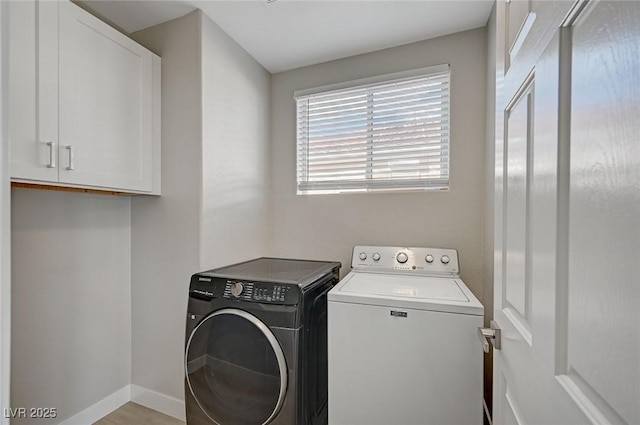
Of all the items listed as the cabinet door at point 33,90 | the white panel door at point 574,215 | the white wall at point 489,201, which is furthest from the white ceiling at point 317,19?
the white panel door at point 574,215

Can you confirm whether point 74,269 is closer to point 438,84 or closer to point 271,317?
point 271,317

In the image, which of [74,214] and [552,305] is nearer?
[552,305]

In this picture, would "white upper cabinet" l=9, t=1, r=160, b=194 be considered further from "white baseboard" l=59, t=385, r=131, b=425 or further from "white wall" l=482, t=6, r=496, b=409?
"white wall" l=482, t=6, r=496, b=409

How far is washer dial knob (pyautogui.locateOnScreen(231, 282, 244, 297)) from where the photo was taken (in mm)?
1469

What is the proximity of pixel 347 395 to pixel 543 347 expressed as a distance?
108cm

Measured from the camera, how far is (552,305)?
1.73 feet

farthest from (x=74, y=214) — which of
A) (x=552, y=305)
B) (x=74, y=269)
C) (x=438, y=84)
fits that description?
(x=438, y=84)

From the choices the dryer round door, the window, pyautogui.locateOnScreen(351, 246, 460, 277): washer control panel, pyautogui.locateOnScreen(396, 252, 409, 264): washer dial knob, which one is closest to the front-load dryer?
the dryer round door

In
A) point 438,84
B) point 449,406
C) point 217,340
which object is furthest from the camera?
point 438,84

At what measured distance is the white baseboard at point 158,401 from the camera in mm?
1753

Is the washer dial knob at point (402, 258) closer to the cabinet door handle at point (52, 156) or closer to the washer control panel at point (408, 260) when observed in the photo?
the washer control panel at point (408, 260)

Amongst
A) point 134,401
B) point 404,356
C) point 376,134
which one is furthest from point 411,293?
point 134,401

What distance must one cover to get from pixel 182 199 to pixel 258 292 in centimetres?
77

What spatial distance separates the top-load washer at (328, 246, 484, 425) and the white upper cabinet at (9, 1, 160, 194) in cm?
135
